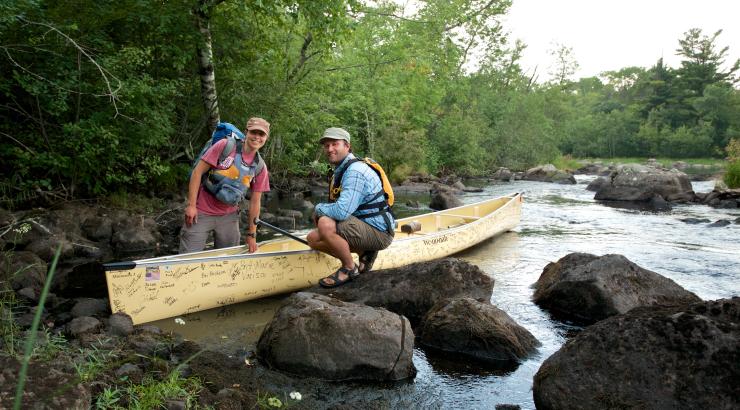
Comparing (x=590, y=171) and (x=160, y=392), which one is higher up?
(x=160, y=392)

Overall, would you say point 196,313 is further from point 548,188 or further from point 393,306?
point 548,188

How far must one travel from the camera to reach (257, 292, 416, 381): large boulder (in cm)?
402

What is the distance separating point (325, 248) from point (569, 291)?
2.63 metres

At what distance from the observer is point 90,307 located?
5125mm

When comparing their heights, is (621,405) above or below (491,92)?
below

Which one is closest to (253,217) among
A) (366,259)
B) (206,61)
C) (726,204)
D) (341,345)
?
(366,259)

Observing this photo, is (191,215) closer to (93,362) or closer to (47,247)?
(93,362)

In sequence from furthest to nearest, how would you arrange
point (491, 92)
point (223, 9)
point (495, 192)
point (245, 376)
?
1. point (491, 92)
2. point (495, 192)
3. point (223, 9)
4. point (245, 376)

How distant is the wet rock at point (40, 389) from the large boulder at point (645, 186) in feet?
59.4

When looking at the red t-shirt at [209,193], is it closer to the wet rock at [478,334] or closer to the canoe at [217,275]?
the canoe at [217,275]

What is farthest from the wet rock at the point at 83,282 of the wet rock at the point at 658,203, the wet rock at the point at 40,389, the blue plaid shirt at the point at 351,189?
the wet rock at the point at 658,203

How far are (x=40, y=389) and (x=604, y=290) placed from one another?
4.91 m

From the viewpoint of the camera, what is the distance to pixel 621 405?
10.5 feet

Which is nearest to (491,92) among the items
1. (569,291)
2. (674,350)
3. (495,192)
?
(495,192)
